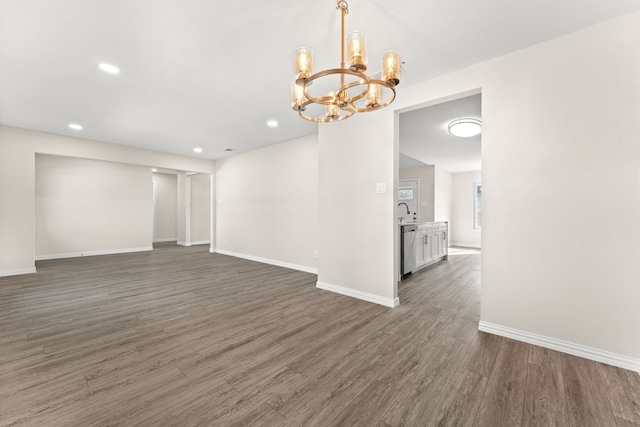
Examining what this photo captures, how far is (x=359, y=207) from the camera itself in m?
3.39

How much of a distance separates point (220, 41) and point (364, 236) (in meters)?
2.56

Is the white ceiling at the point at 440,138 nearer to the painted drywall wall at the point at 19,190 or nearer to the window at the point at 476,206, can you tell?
the window at the point at 476,206

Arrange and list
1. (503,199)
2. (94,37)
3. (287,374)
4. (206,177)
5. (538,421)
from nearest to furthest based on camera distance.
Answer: (538,421) < (287,374) < (94,37) < (503,199) < (206,177)

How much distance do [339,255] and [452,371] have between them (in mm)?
1987

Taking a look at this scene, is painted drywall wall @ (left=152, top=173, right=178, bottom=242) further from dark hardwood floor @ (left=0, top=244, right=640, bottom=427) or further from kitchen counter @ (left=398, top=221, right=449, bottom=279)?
kitchen counter @ (left=398, top=221, right=449, bottom=279)

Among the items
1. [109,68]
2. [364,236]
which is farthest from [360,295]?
[109,68]

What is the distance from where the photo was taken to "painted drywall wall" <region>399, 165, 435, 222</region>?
314 inches

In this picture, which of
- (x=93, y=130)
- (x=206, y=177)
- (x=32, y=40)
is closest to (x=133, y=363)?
(x=32, y=40)

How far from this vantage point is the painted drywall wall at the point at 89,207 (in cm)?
605

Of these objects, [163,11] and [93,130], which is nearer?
[163,11]

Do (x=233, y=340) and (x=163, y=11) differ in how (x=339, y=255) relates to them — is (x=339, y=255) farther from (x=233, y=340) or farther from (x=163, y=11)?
(x=163, y=11)

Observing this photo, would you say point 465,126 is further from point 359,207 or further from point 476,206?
point 476,206

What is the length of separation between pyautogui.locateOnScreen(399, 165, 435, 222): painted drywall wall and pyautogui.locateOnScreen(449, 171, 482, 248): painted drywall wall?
5.62 feet

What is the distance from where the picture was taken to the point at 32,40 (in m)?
2.21
